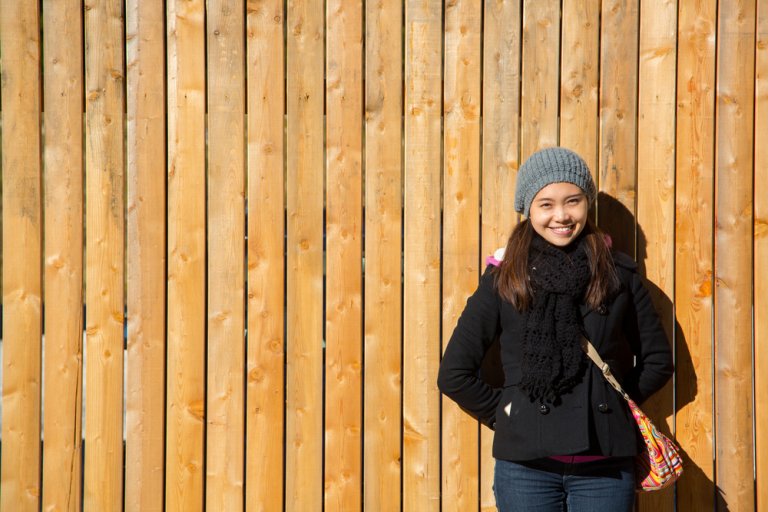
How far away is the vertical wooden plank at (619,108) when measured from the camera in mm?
3379

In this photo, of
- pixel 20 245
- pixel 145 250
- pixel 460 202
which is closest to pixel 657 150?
pixel 460 202

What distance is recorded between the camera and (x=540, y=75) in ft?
11.1

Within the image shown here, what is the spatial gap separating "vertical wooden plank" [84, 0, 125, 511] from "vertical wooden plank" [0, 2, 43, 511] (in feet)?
0.72

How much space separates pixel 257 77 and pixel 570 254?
59.9 inches

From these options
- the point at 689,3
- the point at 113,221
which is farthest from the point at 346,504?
the point at 689,3

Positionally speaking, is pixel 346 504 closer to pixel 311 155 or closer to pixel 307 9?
pixel 311 155

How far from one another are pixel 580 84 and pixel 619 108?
0.65 feet

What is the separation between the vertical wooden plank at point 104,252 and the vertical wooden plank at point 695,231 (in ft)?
7.98

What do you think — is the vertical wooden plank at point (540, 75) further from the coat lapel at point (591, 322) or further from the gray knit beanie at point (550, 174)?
the coat lapel at point (591, 322)

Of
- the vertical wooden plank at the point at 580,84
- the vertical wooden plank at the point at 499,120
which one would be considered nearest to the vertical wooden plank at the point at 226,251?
the vertical wooden plank at the point at 499,120

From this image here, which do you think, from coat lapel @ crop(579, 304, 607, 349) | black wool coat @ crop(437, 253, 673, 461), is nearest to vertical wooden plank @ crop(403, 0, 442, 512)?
black wool coat @ crop(437, 253, 673, 461)

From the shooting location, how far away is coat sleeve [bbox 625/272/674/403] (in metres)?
3.04

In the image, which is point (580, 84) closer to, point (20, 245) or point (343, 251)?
point (343, 251)

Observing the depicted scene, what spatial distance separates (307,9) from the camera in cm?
335
